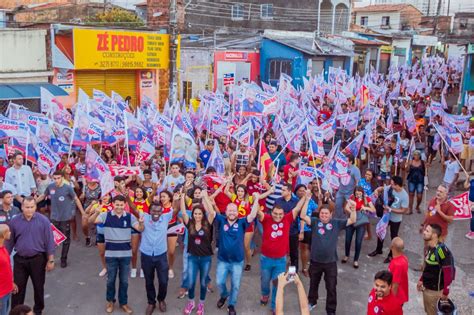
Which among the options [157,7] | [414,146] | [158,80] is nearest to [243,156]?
[414,146]

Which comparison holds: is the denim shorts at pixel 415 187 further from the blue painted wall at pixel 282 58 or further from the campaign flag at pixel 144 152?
the blue painted wall at pixel 282 58

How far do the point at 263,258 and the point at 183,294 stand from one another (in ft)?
4.72

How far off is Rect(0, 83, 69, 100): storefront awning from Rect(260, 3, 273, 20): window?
24.4 m

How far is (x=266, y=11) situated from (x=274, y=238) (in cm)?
3440

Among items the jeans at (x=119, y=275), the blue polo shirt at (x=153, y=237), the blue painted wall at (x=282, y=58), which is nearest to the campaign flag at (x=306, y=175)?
the blue polo shirt at (x=153, y=237)

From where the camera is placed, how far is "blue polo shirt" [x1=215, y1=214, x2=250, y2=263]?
262 inches

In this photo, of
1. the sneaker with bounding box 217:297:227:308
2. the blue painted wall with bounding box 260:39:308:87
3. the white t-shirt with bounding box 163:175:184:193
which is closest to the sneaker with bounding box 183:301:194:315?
the sneaker with bounding box 217:297:227:308

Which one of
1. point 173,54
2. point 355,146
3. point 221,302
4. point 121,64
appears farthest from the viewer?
point 173,54

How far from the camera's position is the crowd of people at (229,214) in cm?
639

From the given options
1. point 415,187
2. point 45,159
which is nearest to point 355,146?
point 415,187

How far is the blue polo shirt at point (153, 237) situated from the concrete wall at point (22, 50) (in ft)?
38.6

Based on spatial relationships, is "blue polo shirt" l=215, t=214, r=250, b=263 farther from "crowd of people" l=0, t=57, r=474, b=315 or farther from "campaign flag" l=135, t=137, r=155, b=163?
"campaign flag" l=135, t=137, r=155, b=163

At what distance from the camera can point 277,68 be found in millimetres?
29734

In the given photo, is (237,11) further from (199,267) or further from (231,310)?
(231,310)
